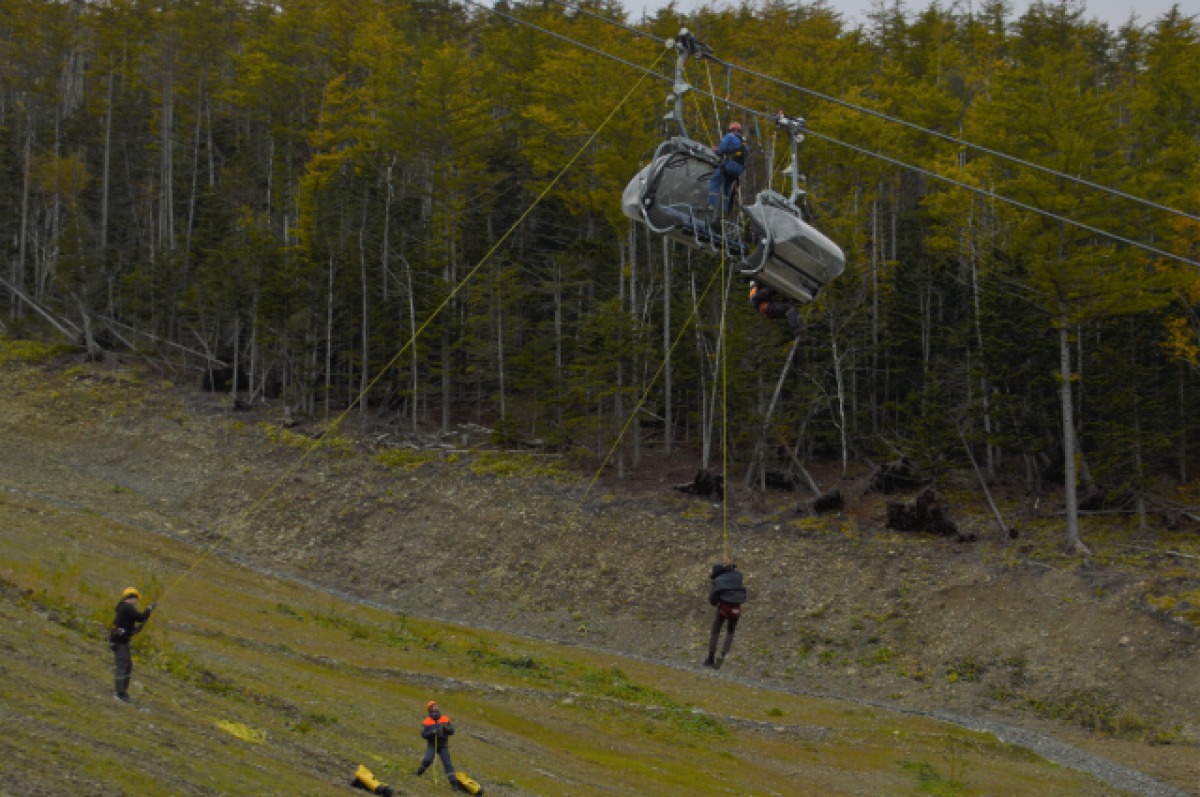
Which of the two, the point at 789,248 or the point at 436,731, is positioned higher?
the point at 789,248

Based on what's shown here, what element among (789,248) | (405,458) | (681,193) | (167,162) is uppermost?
(167,162)

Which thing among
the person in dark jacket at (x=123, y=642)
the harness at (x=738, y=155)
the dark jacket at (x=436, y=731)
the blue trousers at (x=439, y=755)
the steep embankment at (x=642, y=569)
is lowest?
the steep embankment at (x=642, y=569)

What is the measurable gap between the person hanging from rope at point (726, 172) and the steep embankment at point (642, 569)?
1374 cm

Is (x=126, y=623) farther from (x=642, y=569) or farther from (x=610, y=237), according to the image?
(x=610, y=237)

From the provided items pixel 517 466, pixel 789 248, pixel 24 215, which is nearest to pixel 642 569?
pixel 517 466

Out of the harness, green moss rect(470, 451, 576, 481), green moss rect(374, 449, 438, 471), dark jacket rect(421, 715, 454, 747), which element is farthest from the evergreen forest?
dark jacket rect(421, 715, 454, 747)

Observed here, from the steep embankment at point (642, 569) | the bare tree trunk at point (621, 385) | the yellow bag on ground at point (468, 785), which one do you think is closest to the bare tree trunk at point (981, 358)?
the steep embankment at point (642, 569)

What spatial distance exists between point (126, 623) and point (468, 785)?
4826 mm

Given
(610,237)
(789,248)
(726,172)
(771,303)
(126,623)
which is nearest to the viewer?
(126,623)

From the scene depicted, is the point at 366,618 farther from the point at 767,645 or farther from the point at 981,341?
the point at 981,341

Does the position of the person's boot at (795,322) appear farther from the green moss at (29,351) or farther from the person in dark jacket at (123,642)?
the green moss at (29,351)

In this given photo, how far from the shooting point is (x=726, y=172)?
14.4m

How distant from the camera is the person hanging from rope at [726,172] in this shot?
14133 mm

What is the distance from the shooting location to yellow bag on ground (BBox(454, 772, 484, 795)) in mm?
11984
